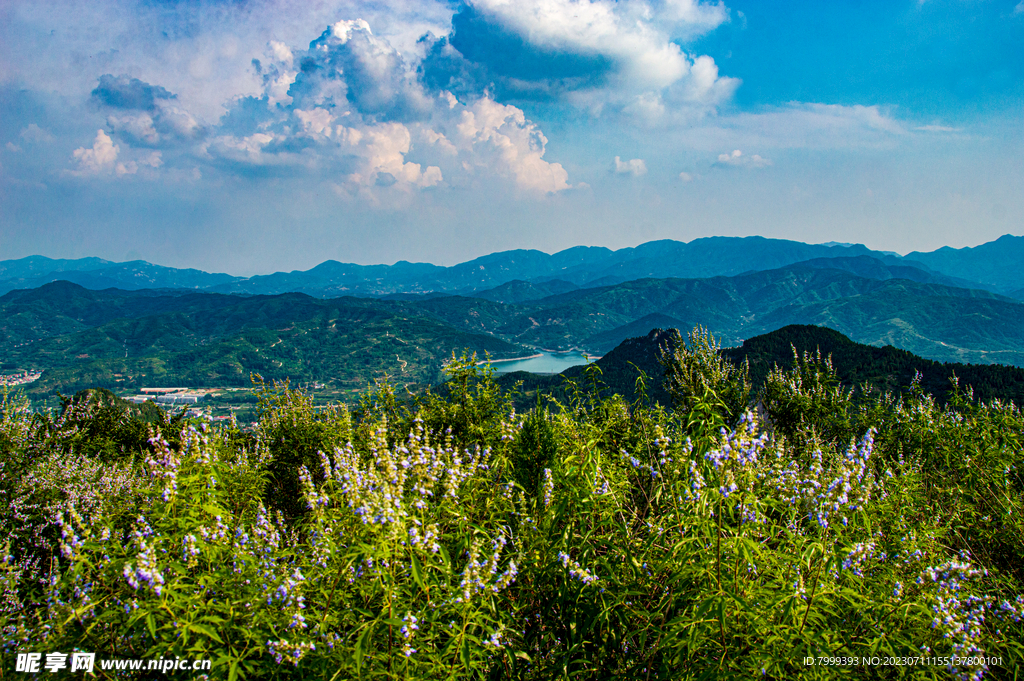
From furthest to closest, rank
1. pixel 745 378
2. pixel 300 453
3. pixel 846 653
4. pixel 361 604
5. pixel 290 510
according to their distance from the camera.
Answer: pixel 745 378, pixel 300 453, pixel 290 510, pixel 361 604, pixel 846 653

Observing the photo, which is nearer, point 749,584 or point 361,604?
point 749,584

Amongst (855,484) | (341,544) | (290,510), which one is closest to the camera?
(341,544)

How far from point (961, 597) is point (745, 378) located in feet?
25.1

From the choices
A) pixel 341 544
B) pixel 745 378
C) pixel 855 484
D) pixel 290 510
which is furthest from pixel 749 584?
pixel 745 378

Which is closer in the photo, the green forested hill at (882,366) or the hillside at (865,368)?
the hillside at (865,368)

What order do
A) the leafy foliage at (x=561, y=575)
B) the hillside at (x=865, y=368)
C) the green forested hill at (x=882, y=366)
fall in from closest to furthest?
the leafy foliage at (x=561, y=575) → the hillside at (x=865, y=368) → the green forested hill at (x=882, y=366)

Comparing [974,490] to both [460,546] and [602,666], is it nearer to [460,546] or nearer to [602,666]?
[602,666]

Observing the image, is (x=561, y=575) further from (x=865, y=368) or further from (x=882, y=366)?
(x=882, y=366)

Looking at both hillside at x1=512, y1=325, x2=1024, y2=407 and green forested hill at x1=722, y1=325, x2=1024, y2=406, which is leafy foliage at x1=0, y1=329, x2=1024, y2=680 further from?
green forested hill at x1=722, y1=325, x2=1024, y2=406

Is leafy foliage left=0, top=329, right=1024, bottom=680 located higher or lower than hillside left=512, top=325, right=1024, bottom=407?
higher

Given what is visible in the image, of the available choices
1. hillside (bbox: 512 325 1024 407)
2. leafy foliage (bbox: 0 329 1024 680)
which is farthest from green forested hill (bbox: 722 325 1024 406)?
leafy foliage (bbox: 0 329 1024 680)

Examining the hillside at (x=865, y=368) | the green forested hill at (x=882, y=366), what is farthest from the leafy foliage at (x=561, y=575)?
the green forested hill at (x=882, y=366)

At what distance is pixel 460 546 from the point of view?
13.7 feet

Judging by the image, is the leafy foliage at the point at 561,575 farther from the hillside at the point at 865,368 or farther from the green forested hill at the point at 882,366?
the green forested hill at the point at 882,366
